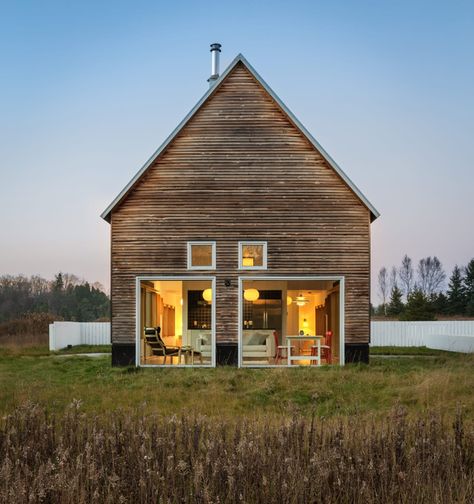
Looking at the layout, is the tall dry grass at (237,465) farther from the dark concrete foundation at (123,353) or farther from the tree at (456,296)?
the tree at (456,296)

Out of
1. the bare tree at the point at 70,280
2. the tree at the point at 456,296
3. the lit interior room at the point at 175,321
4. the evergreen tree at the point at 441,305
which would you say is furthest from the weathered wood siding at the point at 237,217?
the bare tree at the point at 70,280

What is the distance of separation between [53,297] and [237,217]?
70774 millimetres

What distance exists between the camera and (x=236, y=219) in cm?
1905

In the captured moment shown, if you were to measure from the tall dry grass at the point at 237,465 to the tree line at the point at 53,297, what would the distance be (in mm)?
70711

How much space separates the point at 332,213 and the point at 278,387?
6.32 m

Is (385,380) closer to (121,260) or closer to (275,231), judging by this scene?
(275,231)

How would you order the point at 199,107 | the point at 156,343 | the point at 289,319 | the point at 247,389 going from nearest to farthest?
the point at 247,389
the point at 199,107
the point at 156,343
the point at 289,319

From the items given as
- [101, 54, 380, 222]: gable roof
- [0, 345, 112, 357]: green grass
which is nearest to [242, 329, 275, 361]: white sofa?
[101, 54, 380, 222]: gable roof

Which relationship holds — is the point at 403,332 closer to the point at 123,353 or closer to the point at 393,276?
the point at 123,353

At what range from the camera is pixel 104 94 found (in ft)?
86.6

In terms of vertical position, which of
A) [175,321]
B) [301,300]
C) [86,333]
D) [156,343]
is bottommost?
[86,333]

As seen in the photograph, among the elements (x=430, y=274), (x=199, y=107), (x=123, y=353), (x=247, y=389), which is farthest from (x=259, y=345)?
(x=430, y=274)

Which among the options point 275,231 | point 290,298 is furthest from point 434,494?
point 290,298

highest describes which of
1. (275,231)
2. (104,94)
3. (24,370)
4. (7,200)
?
(104,94)
